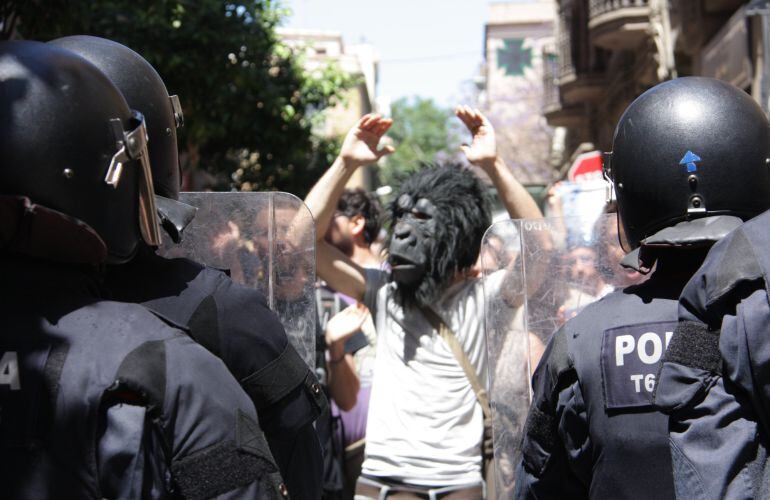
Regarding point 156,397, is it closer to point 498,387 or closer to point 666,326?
point 666,326

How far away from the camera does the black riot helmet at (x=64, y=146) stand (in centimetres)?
173

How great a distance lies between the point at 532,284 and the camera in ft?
10.2

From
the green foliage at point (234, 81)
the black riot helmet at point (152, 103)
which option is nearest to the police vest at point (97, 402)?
the black riot helmet at point (152, 103)

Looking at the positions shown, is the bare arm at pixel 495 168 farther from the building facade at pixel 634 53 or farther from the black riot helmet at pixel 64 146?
the building facade at pixel 634 53

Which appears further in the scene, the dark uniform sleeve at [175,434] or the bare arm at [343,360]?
the bare arm at [343,360]

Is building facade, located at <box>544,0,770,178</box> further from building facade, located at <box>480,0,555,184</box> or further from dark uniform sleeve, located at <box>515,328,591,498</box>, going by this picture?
building facade, located at <box>480,0,555,184</box>

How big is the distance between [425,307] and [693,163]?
157 centimetres

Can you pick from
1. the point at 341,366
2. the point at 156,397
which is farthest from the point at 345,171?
the point at 156,397

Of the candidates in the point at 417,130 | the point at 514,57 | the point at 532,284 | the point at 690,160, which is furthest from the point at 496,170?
the point at 417,130

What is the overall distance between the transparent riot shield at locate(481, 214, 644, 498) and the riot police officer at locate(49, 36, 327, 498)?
2.84ft

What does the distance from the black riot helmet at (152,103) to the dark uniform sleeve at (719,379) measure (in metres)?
1.12

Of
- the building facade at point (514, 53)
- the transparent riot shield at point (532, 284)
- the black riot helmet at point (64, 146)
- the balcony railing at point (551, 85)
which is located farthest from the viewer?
the building facade at point (514, 53)

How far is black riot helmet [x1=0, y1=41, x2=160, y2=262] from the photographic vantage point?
173 cm

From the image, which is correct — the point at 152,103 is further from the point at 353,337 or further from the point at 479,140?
the point at 353,337
